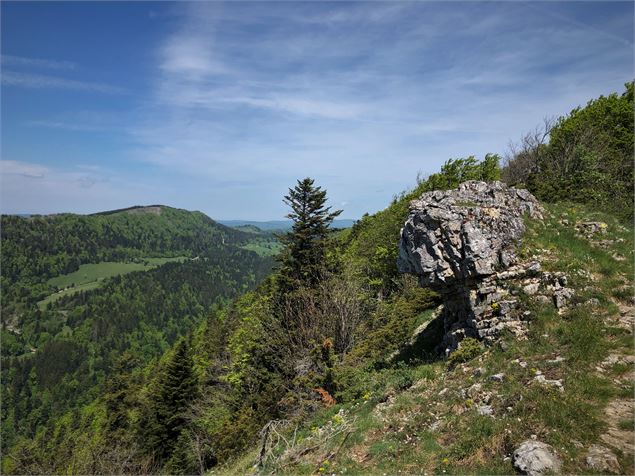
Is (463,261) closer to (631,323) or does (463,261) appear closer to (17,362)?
(631,323)

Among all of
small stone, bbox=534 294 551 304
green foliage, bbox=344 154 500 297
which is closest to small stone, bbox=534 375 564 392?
small stone, bbox=534 294 551 304

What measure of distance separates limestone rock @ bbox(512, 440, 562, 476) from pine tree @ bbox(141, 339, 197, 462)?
95.9ft

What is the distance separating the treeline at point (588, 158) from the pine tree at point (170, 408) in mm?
33224

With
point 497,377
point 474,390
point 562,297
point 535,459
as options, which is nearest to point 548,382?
point 497,377

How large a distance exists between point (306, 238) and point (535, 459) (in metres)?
26.4

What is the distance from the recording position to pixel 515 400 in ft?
30.4

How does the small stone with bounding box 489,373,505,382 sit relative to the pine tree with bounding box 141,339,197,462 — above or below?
above

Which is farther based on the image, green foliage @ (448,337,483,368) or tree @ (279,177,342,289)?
tree @ (279,177,342,289)

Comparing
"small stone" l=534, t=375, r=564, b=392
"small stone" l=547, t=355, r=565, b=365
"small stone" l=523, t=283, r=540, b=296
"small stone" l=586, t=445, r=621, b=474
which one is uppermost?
"small stone" l=523, t=283, r=540, b=296

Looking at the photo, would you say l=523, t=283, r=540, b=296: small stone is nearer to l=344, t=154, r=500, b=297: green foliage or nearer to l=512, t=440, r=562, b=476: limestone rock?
l=512, t=440, r=562, b=476: limestone rock

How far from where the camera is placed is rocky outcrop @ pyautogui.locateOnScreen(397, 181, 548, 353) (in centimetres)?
1316

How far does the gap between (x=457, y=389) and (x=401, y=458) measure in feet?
10.0

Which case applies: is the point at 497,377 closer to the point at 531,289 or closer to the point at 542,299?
the point at 542,299

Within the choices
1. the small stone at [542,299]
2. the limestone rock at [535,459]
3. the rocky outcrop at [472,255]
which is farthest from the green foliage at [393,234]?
the limestone rock at [535,459]
